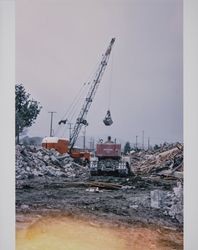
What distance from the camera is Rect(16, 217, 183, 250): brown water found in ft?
7.74

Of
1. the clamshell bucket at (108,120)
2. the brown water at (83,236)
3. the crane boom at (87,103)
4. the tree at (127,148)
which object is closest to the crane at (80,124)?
the crane boom at (87,103)

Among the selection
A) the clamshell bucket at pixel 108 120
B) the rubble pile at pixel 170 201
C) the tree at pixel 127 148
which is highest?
the clamshell bucket at pixel 108 120

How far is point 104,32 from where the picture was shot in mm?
2363

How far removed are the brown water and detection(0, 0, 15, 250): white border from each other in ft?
0.26

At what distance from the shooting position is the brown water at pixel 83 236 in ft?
7.74

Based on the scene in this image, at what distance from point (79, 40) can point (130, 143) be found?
0.70 m

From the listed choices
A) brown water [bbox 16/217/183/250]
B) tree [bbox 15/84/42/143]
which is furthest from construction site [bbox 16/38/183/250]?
tree [bbox 15/84/42/143]

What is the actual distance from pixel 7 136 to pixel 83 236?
770 millimetres

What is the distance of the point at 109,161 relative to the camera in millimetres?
2391

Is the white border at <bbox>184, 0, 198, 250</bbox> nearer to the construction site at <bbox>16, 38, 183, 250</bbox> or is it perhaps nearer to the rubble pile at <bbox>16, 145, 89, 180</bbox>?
the construction site at <bbox>16, 38, 183, 250</bbox>

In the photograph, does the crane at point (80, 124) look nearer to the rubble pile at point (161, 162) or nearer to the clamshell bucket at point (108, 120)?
the clamshell bucket at point (108, 120)

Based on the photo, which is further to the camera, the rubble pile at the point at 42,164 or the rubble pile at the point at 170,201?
the rubble pile at the point at 42,164

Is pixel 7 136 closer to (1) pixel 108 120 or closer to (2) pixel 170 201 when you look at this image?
(1) pixel 108 120

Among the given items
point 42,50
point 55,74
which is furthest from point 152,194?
point 42,50
